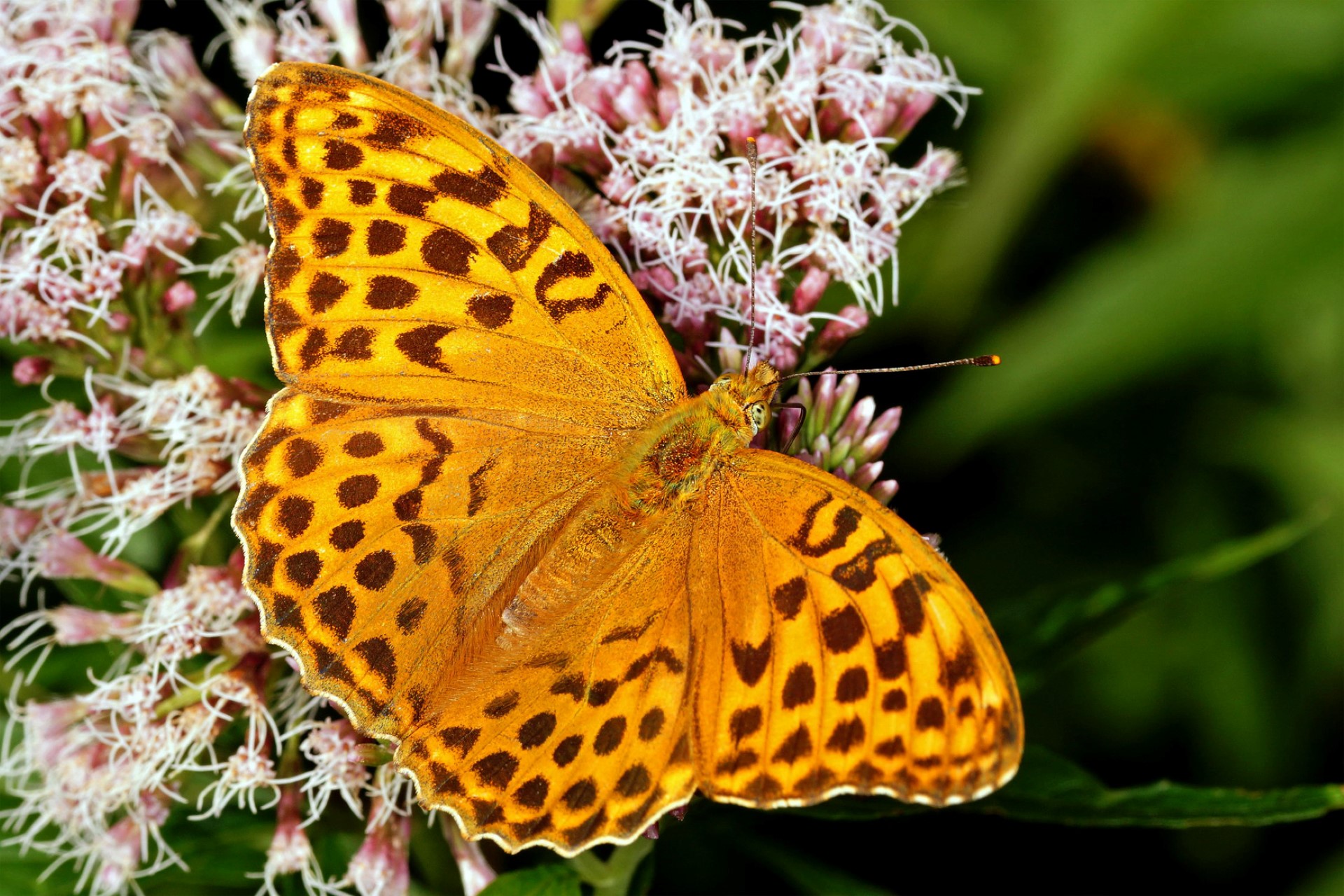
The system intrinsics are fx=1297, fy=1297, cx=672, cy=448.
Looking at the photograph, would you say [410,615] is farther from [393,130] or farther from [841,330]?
[841,330]

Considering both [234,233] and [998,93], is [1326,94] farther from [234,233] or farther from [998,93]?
Answer: [234,233]

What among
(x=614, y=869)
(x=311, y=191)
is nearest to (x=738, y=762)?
(x=614, y=869)

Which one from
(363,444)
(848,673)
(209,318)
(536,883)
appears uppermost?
(848,673)

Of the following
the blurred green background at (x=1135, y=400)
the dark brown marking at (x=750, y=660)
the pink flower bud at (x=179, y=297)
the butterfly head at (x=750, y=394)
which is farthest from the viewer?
the blurred green background at (x=1135, y=400)

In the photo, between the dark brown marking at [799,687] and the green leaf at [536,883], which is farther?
the green leaf at [536,883]

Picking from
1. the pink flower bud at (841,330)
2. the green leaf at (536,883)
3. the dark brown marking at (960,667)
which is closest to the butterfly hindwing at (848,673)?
the dark brown marking at (960,667)

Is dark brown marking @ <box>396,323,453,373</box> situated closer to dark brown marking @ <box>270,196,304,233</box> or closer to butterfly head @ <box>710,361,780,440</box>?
dark brown marking @ <box>270,196,304,233</box>

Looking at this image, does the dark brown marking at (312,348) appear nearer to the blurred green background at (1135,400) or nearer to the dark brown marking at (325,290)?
the dark brown marking at (325,290)
